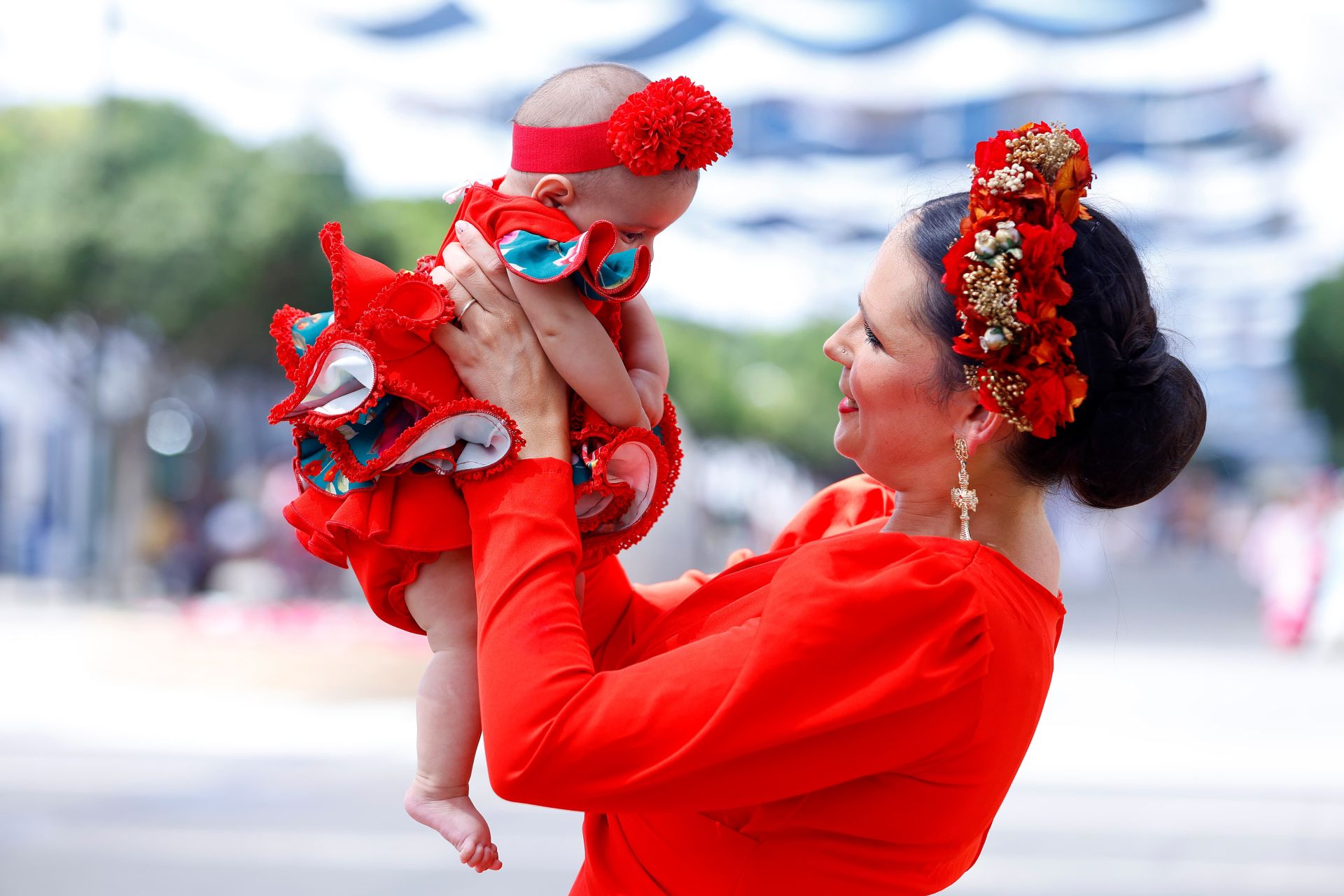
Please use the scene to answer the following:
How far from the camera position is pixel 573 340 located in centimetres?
175

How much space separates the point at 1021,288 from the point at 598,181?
1.89ft

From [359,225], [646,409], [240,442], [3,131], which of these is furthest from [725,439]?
[646,409]

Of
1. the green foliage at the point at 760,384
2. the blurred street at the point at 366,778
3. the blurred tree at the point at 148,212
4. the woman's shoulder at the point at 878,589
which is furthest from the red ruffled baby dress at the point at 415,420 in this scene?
the green foliage at the point at 760,384

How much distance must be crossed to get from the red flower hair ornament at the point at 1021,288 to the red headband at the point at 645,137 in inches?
14.6

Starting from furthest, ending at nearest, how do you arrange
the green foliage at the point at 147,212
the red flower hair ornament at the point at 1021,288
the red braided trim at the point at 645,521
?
1. the green foliage at the point at 147,212
2. the red braided trim at the point at 645,521
3. the red flower hair ornament at the point at 1021,288

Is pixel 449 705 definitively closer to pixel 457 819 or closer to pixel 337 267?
pixel 457 819

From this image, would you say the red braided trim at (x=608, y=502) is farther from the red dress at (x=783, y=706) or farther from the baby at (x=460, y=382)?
the red dress at (x=783, y=706)

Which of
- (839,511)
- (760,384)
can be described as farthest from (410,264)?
(760,384)

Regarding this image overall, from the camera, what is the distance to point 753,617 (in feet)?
5.32

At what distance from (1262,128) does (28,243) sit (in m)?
13.6

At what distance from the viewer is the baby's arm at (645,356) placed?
6.18 feet

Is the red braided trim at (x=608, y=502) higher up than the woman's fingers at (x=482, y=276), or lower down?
lower down

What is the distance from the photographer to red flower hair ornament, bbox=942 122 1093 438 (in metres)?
1.63

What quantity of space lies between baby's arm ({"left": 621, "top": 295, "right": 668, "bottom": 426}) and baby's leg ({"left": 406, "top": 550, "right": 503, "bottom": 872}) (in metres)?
0.32
